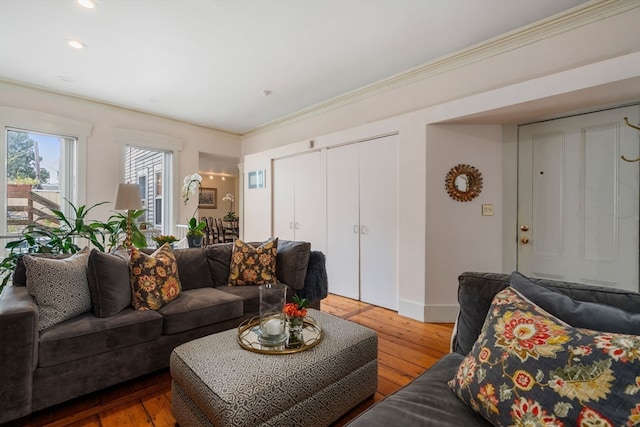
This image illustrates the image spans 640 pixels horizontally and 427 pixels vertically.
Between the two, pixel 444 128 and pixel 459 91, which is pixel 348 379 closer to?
pixel 444 128

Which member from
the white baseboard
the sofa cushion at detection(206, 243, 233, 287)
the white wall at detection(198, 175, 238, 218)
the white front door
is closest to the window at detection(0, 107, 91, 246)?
the sofa cushion at detection(206, 243, 233, 287)

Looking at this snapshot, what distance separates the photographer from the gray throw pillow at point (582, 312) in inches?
35.8

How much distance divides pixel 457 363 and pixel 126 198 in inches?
125

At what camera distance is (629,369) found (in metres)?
0.74

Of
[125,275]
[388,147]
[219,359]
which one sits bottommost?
[219,359]

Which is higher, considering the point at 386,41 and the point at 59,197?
the point at 386,41

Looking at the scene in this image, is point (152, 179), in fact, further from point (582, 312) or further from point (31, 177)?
point (582, 312)

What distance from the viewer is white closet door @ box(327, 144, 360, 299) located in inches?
147

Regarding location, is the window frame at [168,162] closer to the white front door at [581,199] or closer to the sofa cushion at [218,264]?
the sofa cushion at [218,264]

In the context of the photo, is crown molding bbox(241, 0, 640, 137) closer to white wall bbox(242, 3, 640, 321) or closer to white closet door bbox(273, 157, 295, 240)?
white wall bbox(242, 3, 640, 321)

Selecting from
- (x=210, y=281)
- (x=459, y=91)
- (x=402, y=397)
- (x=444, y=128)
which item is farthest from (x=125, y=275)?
(x=459, y=91)

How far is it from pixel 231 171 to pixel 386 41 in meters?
7.21

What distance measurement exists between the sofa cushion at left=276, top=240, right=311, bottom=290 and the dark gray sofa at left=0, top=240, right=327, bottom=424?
357mm

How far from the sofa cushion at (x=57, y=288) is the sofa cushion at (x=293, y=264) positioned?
1.48 metres
